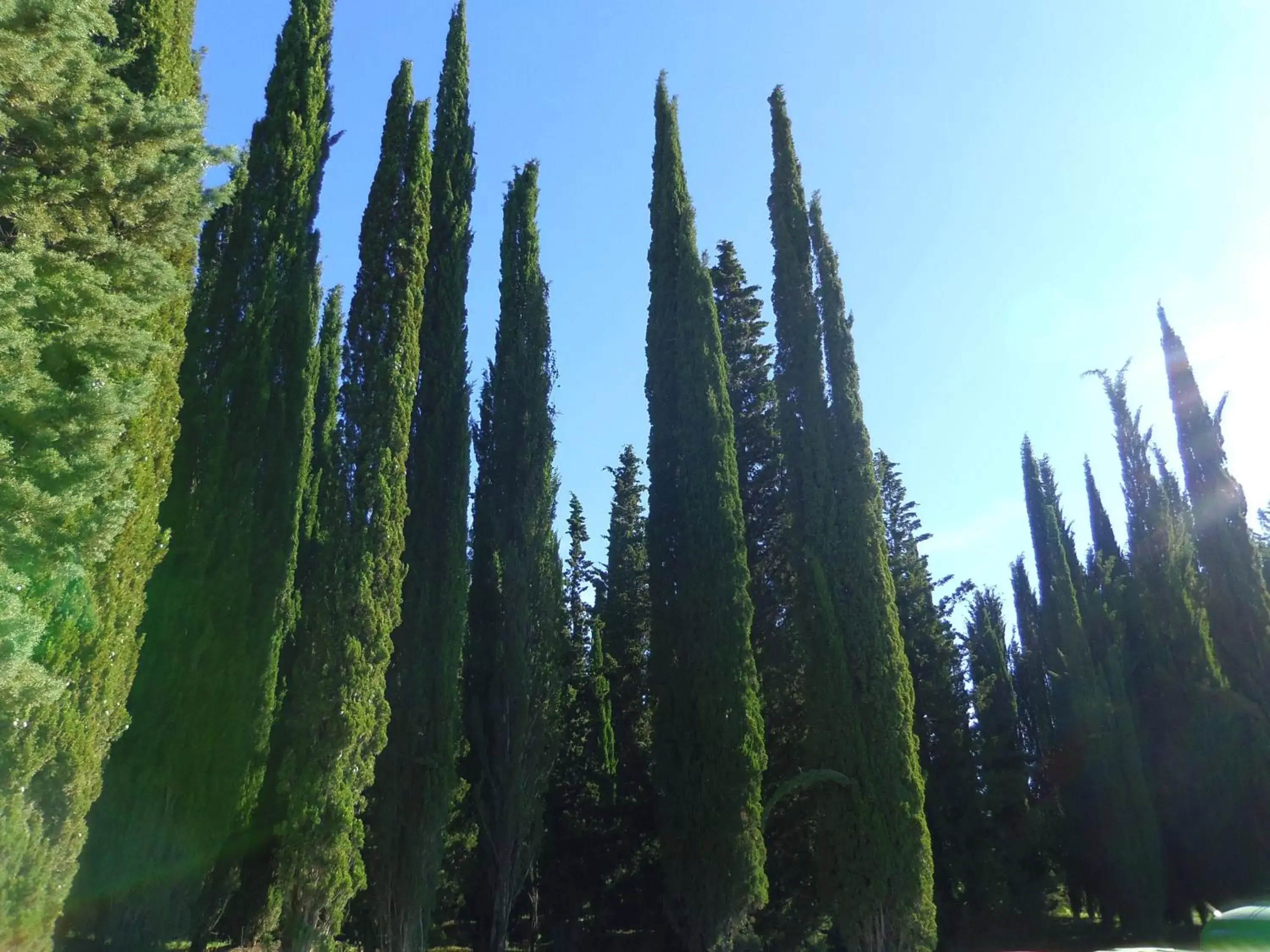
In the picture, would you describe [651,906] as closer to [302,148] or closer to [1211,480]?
[302,148]

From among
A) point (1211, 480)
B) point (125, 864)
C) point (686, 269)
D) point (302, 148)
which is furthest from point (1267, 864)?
point (302, 148)

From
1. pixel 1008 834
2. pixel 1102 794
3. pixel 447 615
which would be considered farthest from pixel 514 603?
pixel 1102 794

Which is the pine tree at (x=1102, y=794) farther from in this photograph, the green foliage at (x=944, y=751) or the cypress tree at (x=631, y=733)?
the cypress tree at (x=631, y=733)

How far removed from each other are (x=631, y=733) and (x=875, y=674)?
7.12 metres

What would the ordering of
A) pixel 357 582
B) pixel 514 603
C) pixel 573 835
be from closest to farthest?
pixel 357 582
pixel 514 603
pixel 573 835

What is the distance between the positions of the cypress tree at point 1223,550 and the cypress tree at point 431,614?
21.0 metres

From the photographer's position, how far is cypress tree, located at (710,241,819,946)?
17422 millimetres

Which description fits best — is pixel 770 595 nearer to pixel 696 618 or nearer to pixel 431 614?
pixel 696 618

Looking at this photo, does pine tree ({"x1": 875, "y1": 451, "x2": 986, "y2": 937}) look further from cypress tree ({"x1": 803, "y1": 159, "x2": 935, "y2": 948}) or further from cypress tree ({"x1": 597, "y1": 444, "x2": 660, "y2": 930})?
cypress tree ({"x1": 597, "y1": 444, "x2": 660, "y2": 930})

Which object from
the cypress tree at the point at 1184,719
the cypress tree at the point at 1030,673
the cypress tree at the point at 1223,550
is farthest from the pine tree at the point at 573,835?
the cypress tree at the point at 1030,673

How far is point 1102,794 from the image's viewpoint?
23.3 metres

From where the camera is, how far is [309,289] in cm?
1312

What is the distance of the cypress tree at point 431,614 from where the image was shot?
11672 mm

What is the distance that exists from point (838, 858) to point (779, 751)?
383cm
